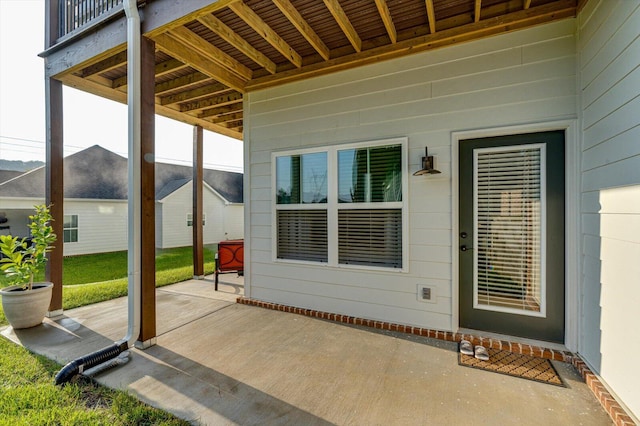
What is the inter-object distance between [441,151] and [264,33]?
2.36 m

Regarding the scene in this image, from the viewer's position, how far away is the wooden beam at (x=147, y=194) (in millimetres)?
2801

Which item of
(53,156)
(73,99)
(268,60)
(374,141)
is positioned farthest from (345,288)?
(73,99)

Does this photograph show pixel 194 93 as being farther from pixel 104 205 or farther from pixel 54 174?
pixel 104 205

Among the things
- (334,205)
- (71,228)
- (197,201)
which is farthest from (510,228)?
(71,228)

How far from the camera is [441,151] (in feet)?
9.98

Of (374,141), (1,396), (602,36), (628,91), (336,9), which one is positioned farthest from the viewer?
(374,141)

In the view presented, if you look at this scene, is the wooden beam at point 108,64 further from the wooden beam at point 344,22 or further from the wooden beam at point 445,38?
the wooden beam at point 344,22

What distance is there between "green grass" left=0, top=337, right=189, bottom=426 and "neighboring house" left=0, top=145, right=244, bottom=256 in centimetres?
1102

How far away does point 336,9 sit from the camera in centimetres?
269

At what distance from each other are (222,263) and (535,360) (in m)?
4.75

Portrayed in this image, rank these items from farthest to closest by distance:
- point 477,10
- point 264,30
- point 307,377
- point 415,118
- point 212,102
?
1. point 212,102
2. point 415,118
3. point 264,30
4. point 477,10
5. point 307,377

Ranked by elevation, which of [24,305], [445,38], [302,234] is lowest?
[24,305]

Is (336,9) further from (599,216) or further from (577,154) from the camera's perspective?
(599,216)

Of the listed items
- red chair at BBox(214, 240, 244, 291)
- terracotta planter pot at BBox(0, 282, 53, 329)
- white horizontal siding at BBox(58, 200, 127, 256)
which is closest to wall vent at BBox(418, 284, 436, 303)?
red chair at BBox(214, 240, 244, 291)
